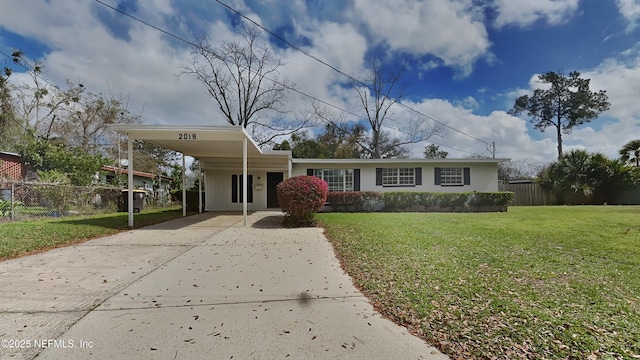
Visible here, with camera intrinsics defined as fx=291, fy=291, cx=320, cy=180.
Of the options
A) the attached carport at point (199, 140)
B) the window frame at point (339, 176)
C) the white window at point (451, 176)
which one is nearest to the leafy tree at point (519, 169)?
the white window at point (451, 176)

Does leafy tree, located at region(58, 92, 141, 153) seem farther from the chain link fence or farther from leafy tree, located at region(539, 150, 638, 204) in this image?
leafy tree, located at region(539, 150, 638, 204)

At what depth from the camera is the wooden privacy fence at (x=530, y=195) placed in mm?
17047

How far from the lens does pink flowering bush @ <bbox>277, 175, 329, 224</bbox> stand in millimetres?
8641

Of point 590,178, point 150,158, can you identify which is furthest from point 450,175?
point 150,158

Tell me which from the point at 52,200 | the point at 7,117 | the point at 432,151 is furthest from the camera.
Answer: the point at 432,151

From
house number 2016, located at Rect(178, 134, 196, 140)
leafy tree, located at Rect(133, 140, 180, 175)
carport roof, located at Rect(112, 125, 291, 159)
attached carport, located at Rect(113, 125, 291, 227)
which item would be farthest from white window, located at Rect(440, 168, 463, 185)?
leafy tree, located at Rect(133, 140, 180, 175)

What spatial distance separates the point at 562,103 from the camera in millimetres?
25375

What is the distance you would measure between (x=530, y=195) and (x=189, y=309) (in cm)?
1995

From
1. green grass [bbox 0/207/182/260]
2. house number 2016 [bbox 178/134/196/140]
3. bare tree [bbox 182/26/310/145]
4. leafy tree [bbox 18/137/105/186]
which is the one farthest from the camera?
bare tree [bbox 182/26/310/145]

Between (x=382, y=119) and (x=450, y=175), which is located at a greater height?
(x=382, y=119)

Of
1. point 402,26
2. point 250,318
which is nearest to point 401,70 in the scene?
point 402,26

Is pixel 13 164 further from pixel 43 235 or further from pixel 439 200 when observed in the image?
pixel 439 200

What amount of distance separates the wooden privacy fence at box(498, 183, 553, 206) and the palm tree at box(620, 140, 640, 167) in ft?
14.2

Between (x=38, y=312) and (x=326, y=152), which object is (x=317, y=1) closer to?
(x=38, y=312)
